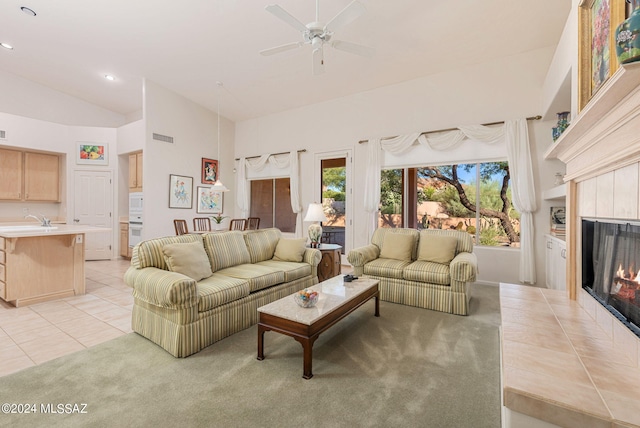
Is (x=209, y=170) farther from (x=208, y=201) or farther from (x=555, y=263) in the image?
(x=555, y=263)

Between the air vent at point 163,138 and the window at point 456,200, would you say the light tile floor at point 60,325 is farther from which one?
the window at point 456,200

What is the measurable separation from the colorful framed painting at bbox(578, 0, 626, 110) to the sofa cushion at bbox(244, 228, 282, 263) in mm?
3522

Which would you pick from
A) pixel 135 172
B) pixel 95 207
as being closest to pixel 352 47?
pixel 135 172

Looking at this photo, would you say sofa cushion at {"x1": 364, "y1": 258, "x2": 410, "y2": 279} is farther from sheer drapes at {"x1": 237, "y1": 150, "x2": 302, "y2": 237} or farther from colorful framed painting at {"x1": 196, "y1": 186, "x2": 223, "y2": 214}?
colorful framed painting at {"x1": 196, "y1": 186, "x2": 223, "y2": 214}

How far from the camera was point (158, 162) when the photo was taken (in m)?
6.21

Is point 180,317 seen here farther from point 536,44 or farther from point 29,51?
point 29,51

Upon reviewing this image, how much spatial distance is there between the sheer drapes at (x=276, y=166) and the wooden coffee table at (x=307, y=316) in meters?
4.13

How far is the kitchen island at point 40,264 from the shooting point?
11.5 ft

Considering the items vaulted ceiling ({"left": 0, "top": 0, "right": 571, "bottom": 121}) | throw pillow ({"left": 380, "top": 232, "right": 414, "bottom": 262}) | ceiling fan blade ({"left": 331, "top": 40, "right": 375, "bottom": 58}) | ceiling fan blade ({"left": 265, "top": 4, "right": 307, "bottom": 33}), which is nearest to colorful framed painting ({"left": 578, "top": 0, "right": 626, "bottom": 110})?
vaulted ceiling ({"left": 0, "top": 0, "right": 571, "bottom": 121})

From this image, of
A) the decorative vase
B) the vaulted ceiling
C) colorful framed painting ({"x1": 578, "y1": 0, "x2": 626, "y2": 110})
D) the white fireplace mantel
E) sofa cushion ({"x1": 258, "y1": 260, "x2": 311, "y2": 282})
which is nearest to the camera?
the decorative vase

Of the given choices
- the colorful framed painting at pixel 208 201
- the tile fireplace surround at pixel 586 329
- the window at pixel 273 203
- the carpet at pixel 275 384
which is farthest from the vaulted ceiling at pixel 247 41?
the carpet at pixel 275 384

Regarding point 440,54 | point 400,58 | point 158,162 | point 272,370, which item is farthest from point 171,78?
point 272,370

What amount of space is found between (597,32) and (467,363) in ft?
8.59

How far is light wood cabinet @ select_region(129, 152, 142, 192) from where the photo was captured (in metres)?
6.47
